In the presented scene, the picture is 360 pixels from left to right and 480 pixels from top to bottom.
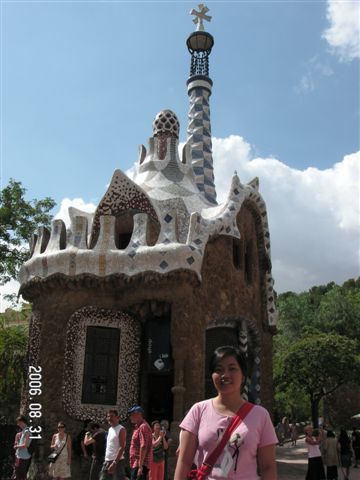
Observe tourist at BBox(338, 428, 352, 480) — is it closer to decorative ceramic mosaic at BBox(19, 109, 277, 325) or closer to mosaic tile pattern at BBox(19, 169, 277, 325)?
decorative ceramic mosaic at BBox(19, 109, 277, 325)

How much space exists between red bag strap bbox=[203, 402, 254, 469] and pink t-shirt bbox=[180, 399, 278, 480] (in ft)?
0.04

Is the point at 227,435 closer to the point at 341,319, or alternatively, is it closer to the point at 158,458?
the point at 158,458

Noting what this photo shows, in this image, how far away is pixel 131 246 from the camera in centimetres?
952

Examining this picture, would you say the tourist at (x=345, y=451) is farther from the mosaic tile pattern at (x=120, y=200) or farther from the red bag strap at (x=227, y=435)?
the red bag strap at (x=227, y=435)

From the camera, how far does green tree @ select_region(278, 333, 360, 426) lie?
20453 millimetres

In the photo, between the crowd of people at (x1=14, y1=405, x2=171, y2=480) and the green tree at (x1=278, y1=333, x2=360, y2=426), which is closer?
the crowd of people at (x1=14, y1=405, x2=171, y2=480)

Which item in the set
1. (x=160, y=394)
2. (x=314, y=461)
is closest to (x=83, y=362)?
(x=160, y=394)

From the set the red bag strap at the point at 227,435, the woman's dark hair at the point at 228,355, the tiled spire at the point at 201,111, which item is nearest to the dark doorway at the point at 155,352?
the tiled spire at the point at 201,111

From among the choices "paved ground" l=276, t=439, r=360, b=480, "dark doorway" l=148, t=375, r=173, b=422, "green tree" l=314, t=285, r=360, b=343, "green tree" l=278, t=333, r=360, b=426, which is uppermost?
"green tree" l=314, t=285, r=360, b=343

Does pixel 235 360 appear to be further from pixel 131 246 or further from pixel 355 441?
pixel 355 441

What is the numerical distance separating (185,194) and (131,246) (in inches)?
95.2

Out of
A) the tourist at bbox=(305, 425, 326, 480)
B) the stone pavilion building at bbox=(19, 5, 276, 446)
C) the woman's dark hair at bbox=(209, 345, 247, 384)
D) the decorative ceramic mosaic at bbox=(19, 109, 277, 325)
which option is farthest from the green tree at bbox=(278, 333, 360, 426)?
the woman's dark hair at bbox=(209, 345, 247, 384)

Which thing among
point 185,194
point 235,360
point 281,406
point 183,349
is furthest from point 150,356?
point 281,406

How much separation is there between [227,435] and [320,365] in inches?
762
